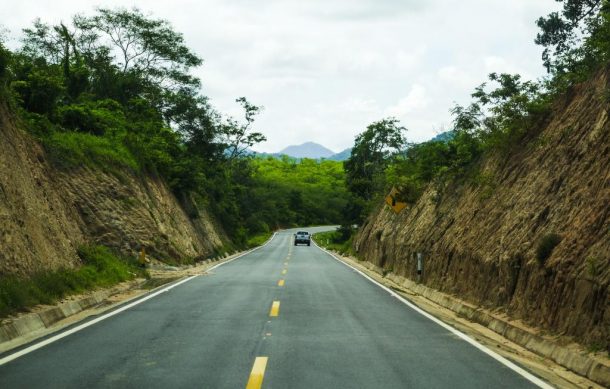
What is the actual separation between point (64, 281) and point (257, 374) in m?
9.59

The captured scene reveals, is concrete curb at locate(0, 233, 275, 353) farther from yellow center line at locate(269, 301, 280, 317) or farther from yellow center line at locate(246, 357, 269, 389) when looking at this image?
yellow center line at locate(246, 357, 269, 389)

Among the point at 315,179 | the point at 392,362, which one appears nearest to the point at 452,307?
the point at 392,362

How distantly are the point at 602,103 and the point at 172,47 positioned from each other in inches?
1820

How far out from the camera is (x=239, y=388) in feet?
23.2

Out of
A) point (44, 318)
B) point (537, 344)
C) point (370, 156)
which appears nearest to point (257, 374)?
point (537, 344)

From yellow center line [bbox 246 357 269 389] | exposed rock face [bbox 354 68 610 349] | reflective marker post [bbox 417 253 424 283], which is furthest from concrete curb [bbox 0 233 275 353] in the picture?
reflective marker post [bbox 417 253 424 283]

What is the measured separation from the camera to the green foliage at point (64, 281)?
12062 millimetres

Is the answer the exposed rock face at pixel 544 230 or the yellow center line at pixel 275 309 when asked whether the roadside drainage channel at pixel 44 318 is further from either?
the exposed rock face at pixel 544 230

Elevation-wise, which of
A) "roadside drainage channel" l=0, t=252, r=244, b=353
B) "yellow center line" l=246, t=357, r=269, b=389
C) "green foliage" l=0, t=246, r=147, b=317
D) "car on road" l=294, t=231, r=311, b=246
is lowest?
"roadside drainage channel" l=0, t=252, r=244, b=353

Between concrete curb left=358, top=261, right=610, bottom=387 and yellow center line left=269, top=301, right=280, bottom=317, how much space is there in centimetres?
431

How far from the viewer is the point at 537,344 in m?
10.2

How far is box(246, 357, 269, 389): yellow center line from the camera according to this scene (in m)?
7.22

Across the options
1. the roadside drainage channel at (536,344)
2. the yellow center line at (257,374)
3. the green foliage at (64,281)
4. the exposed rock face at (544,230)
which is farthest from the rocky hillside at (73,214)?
the exposed rock face at (544,230)

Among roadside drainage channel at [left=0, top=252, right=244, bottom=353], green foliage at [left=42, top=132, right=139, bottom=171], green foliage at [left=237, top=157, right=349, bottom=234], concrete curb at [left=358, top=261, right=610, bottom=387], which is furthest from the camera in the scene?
green foliage at [left=237, top=157, right=349, bottom=234]
